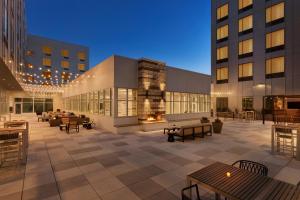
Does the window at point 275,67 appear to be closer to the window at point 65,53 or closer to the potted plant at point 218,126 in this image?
the potted plant at point 218,126

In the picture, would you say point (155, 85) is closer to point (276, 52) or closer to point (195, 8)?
point (276, 52)

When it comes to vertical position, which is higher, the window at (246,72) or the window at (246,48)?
the window at (246,48)

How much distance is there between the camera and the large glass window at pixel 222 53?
23.7 m

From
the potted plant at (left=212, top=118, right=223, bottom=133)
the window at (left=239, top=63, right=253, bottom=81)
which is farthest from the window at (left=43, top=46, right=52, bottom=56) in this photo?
the potted plant at (left=212, top=118, right=223, bottom=133)

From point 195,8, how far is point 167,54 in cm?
2699

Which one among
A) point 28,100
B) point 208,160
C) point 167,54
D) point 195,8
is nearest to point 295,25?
point 208,160

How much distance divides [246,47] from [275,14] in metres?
4.32

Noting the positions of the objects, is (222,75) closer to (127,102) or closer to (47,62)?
(127,102)

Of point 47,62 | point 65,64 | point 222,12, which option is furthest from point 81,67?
point 222,12

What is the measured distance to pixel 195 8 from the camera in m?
66.8

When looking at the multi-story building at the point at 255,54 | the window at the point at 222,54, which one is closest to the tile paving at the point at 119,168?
the multi-story building at the point at 255,54

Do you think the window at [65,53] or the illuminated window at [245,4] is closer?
the illuminated window at [245,4]

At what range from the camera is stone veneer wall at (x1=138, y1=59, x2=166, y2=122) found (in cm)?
1262

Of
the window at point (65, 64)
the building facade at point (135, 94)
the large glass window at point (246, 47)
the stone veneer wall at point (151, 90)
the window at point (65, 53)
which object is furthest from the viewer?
the window at point (65, 64)
